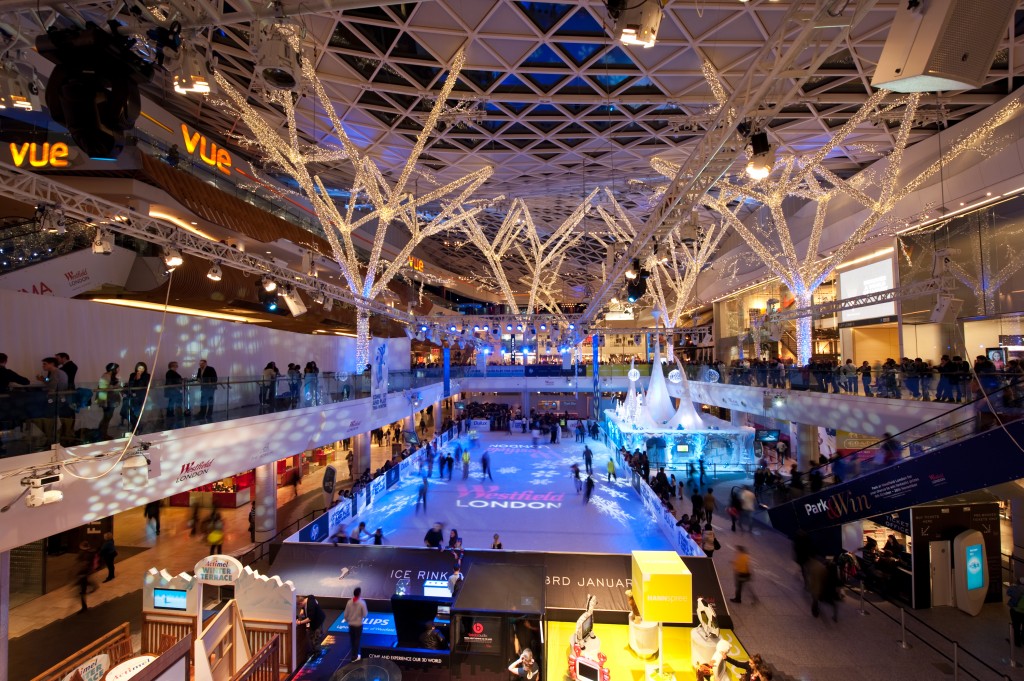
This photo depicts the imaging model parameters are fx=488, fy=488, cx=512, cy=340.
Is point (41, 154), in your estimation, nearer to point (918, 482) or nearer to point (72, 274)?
point (72, 274)

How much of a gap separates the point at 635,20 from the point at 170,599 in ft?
30.4

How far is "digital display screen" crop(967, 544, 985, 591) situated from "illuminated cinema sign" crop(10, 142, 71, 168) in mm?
19445

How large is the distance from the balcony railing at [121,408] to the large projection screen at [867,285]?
57.6ft

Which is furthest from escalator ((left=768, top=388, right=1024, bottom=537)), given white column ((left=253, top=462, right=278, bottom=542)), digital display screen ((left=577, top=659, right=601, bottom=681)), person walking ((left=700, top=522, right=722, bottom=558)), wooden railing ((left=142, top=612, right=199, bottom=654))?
white column ((left=253, top=462, right=278, bottom=542))

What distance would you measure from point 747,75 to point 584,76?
6134mm

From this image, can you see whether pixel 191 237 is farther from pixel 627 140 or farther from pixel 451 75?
pixel 627 140

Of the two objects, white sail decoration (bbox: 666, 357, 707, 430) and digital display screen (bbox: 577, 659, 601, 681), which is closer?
digital display screen (bbox: 577, 659, 601, 681)

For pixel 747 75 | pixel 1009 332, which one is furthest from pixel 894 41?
pixel 1009 332

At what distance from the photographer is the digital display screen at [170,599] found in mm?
6898

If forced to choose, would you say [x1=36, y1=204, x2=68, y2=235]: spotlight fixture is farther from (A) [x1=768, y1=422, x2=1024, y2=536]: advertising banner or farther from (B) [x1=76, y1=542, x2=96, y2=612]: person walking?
(A) [x1=768, y1=422, x2=1024, y2=536]: advertising banner

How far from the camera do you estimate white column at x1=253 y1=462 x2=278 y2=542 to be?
38.7ft

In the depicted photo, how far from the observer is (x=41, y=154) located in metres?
10.9

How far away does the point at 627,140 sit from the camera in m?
15.5

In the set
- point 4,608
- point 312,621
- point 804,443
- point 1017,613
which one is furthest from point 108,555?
point 804,443
